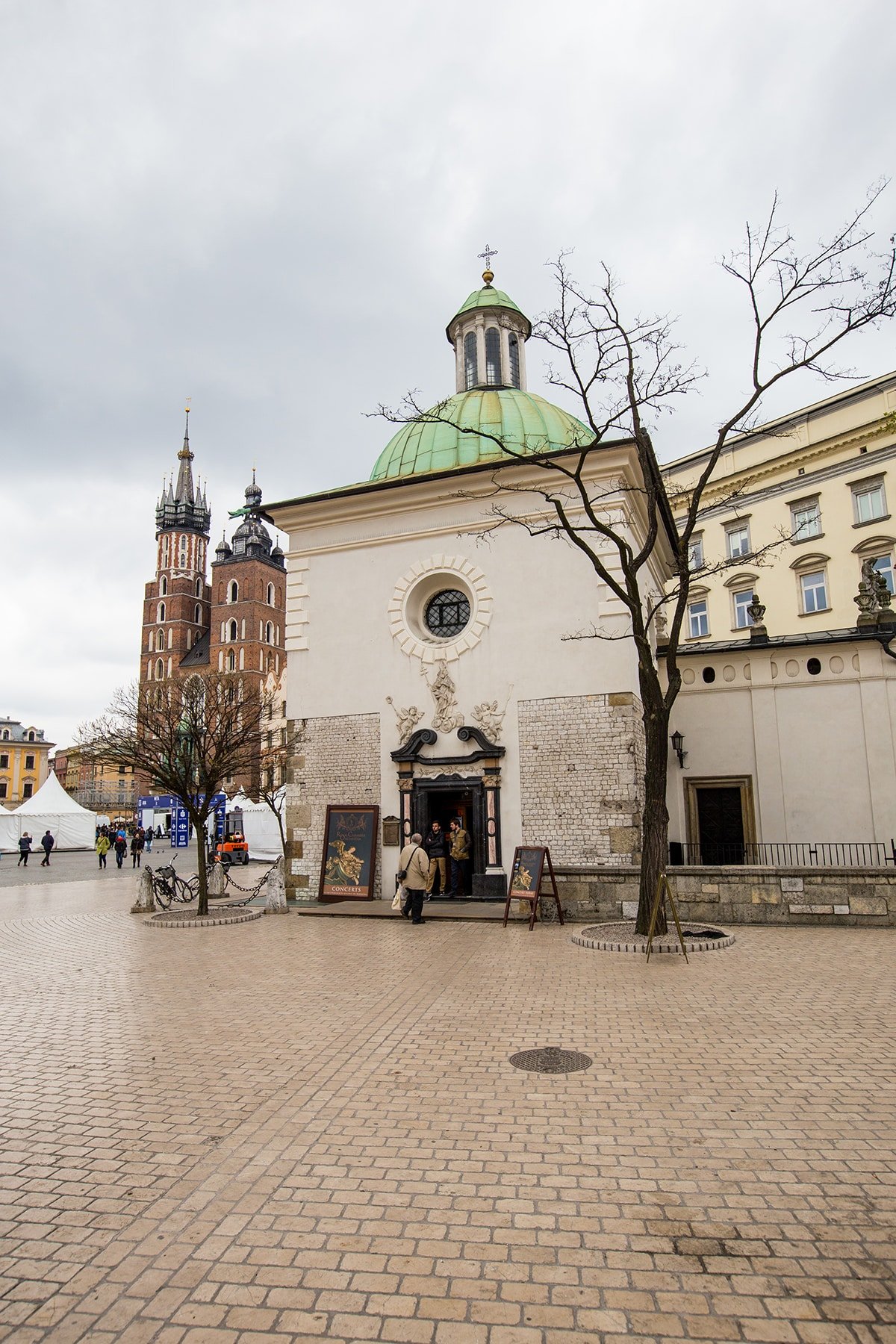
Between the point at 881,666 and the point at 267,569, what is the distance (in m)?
75.2

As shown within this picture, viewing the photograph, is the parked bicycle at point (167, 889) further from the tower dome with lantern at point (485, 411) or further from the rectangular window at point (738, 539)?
the rectangular window at point (738, 539)

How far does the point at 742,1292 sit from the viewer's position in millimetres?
3158

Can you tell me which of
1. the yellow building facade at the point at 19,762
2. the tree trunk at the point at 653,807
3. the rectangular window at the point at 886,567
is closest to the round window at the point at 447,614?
the tree trunk at the point at 653,807

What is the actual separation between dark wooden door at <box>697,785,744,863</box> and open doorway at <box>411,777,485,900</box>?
5302 mm

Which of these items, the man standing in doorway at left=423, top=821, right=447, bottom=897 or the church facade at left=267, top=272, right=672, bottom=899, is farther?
the man standing in doorway at left=423, top=821, right=447, bottom=897

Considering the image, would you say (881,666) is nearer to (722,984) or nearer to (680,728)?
(680,728)

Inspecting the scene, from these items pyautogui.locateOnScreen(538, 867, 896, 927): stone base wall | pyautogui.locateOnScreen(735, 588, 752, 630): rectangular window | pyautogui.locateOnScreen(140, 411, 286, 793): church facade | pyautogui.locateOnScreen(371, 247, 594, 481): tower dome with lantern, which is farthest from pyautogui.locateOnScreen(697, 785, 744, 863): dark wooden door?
pyautogui.locateOnScreen(140, 411, 286, 793): church facade

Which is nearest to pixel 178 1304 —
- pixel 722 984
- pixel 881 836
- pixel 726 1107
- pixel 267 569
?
pixel 726 1107

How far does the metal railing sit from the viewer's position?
1605 cm

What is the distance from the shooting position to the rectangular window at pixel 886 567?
2667 centimetres

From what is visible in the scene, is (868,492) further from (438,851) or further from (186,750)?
(186,750)

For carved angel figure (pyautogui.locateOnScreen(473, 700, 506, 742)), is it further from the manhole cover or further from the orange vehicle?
the orange vehicle

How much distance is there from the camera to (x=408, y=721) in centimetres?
1675

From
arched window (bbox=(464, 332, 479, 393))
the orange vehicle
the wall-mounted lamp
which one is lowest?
the orange vehicle
